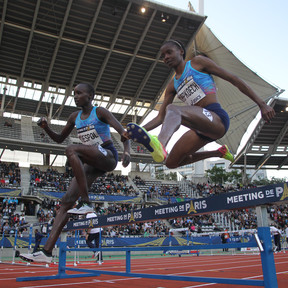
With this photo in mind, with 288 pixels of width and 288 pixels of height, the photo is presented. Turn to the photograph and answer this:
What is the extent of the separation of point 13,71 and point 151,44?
13.9 metres

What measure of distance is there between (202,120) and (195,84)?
1.68ft

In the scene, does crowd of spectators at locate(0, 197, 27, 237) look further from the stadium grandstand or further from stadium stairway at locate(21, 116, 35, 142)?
stadium stairway at locate(21, 116, 35, 142)

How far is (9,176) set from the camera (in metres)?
26.4

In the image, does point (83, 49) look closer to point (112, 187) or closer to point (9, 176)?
point (9, 176)

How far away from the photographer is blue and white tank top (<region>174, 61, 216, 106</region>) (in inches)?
124

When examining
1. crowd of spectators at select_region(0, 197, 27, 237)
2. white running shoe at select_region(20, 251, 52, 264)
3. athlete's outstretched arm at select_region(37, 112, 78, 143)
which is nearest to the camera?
white running shoe at select_region(20, 251, 52, 264)

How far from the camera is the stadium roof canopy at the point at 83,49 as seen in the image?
83.0ft

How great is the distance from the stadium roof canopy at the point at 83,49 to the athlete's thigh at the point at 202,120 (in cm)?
2453

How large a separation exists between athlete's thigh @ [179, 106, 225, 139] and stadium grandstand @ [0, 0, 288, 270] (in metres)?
17.5

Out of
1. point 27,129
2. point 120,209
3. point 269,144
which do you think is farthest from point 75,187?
point 269,144

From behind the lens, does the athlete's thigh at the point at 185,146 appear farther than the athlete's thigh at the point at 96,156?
No

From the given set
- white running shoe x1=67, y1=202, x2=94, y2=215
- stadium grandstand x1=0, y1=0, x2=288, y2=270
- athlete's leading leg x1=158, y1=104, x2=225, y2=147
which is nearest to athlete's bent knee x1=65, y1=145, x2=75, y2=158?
white running shoe x1=67, y1=202, x2=94, y2=215

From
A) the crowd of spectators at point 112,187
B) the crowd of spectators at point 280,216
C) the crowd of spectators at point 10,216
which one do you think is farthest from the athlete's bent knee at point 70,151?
the crowd of spectators at point 112,187

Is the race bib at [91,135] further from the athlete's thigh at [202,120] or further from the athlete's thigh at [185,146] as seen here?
the athlete's thigh at [202,120]
